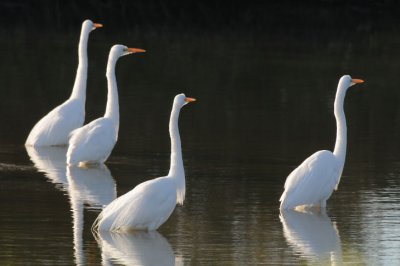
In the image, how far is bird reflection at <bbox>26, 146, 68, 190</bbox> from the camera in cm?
1399

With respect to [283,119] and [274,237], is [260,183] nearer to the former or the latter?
[274,237]

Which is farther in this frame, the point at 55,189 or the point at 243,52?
the point at 243,52

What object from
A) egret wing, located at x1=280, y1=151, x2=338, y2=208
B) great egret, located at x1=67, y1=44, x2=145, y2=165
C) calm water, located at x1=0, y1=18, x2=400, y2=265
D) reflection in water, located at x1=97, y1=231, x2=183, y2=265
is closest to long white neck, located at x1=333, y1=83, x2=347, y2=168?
egret wing, located at x1=280, y1=151, x2=338, y2=208

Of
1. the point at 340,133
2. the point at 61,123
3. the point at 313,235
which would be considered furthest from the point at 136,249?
the point at 61,123

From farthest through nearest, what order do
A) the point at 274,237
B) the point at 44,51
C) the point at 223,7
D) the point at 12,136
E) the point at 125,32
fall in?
1. the point at 223,7
2. the point at 125,32
3. the point at 44,51
4. the point at 12,136
5. the point at 274,237

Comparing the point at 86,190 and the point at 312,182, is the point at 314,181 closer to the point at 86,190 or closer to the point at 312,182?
the point at 312,182

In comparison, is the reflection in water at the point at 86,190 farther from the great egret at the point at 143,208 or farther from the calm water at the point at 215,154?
the great egret at the point at 143,208

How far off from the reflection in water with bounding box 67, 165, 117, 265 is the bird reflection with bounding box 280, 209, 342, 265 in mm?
1883

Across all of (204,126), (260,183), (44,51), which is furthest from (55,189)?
(44,51)

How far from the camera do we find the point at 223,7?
1503 inches

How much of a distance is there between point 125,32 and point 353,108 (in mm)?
11767

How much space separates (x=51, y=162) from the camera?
1521 cm

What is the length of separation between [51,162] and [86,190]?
1.92 meters

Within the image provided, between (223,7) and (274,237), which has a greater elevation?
(223,7)
